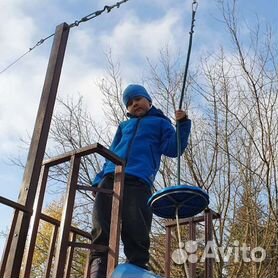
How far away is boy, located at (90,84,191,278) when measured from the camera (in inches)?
77.7

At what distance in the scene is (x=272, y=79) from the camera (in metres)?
4.97

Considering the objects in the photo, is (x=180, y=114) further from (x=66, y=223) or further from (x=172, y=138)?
(x=66, y=223)

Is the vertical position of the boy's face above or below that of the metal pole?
above

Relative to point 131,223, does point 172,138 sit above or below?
above

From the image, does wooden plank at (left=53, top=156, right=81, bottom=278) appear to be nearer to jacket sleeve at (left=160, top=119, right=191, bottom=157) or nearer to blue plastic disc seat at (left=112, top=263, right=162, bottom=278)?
blue plastic disc seat at (left=112, top=263, right=162, bottom=278)

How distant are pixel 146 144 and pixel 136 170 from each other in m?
0.20

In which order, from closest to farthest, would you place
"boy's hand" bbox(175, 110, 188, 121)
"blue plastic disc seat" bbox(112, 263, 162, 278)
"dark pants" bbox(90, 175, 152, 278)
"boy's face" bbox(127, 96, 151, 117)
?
"blue plastic disc seat" bbox(112, 263, 162, 278)
"dark pants" bbox(90, 175, 152, 278)
"boy's hand" bbox(175, 110, 188, 121)
"boy's face" bbox(127, 96, 151, 117)

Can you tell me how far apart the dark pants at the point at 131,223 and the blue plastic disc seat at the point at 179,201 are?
0.52 feet

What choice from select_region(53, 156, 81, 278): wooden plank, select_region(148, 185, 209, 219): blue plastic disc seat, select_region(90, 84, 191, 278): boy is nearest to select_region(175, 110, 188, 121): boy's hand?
select_region(90, 84, 191, 278): boy

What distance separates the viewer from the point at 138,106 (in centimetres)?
252

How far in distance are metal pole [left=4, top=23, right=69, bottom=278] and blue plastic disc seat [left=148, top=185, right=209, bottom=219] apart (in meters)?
0.56

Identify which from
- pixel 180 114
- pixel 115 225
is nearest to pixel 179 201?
pixel 115 225

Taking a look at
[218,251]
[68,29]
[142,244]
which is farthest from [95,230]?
[218,251]

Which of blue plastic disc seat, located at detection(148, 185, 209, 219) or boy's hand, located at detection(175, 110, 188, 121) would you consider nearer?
blue plastic disc seat, located at detection(148, 185, 209, 219)
